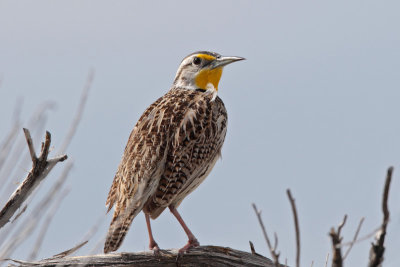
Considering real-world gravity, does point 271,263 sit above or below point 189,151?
below

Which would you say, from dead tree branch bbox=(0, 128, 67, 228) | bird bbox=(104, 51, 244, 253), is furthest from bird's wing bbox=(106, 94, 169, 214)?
dead tree branch bbox=(0, 128, 67, 228)

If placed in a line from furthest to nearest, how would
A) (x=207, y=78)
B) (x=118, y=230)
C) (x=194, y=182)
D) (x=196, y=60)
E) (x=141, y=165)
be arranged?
1. (x=196, y=60)
2. (x=207, y=78)
3. (x=194, y=182)
4. (x=141, y=165)
5. (x=118, y=230)

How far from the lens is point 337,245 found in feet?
10.8

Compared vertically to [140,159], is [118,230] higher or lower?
lower

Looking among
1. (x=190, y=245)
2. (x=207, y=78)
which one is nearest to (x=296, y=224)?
(x=190, y=245)

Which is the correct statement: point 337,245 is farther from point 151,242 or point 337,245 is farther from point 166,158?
point 166,158

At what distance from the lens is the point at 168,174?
6945mm

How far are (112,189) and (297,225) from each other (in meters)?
3.90

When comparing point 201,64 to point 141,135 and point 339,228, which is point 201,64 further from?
point 339,228

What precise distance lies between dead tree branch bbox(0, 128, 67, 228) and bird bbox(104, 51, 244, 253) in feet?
4.60

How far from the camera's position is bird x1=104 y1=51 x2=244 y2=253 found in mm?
6652

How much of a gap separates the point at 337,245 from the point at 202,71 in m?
5.63

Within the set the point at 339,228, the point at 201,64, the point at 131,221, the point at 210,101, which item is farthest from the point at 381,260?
the point at 201,64

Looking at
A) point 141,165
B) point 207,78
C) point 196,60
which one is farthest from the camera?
point 196,60
